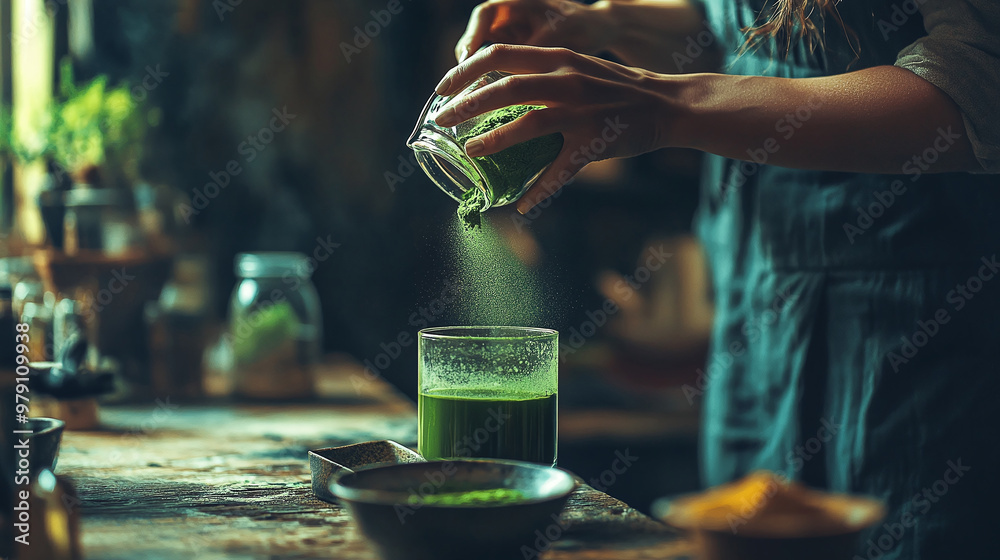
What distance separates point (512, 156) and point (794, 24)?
23.7 inches

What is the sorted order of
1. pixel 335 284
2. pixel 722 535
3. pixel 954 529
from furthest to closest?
1. pixel 335 284
2. pixel 954 529
3. pixel 722 535

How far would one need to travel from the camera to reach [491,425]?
0.99 m

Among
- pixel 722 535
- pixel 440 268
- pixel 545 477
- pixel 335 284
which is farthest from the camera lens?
pixel 335 284

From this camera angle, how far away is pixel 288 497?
103 centimetres

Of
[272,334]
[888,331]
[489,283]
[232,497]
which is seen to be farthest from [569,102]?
[272,334]

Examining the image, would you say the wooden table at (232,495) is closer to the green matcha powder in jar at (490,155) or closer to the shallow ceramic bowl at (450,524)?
the shallow ceramic bowl at (450,524)

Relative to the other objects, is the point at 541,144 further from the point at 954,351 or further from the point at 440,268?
the point at 954,351

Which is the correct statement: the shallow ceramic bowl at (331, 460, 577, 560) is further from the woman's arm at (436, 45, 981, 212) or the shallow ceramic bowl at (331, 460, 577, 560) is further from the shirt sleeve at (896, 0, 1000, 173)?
the shirt sleeve at (896, 0, 1000, 173)

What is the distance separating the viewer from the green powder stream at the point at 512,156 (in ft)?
3.27

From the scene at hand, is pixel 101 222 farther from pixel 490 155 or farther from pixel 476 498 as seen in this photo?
pixel 476 498

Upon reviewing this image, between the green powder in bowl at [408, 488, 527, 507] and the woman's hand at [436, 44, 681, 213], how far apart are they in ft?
1.19

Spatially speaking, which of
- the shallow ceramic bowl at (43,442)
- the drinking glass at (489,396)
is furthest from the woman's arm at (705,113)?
the shallow ceramic bowl at (43,442)

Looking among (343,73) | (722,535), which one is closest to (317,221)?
(343,73)

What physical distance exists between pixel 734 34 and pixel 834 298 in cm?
50
